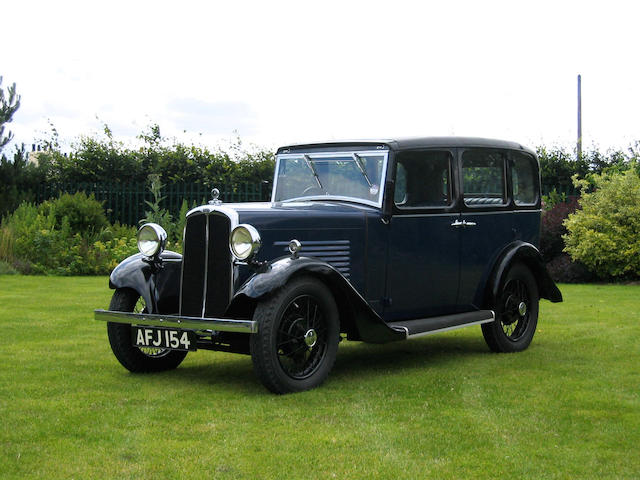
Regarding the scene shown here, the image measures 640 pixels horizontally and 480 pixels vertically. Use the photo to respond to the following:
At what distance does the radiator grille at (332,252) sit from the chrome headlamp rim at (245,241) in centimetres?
59

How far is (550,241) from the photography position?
16219mm

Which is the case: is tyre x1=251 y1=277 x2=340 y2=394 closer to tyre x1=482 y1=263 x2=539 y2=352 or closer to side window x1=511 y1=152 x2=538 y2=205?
tyre x1=482 y1=263 x2=539 y2=352

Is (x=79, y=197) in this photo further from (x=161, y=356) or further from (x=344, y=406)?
(x=344, y=406)

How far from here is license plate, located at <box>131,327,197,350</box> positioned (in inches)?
243

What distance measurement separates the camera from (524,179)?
8.66m

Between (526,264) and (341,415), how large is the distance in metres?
3.57

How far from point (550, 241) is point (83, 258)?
8.72 metres

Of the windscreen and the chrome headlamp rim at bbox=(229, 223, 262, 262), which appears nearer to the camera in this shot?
the chrome headlamp rim at bbox=(229, 223, 262, 262)

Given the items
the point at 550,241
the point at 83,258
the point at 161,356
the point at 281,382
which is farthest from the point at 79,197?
the point at 281,382

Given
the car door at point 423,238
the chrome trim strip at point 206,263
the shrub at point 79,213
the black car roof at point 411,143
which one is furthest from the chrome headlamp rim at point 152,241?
the shrub at point 79,213

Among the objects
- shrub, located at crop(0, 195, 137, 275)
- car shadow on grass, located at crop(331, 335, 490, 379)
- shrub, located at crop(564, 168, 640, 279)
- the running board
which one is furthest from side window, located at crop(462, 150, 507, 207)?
shrub, located at crop(0, 195, 137, 275)

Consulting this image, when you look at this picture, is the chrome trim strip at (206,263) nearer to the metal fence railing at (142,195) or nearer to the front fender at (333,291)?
the front fender at (333,291)

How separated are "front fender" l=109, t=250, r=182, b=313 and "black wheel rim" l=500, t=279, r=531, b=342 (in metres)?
3.17

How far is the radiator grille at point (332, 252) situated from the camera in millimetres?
6695
